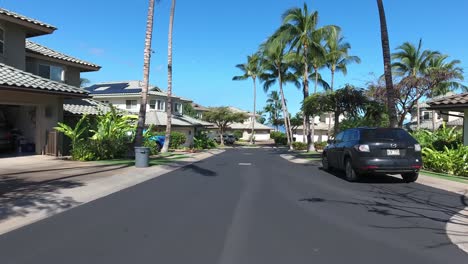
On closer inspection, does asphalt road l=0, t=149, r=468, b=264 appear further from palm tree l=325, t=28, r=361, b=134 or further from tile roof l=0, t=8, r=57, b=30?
palm tree l=325, t=28, r=361, b=134

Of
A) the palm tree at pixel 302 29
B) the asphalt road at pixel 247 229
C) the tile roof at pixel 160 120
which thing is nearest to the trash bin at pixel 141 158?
the asphalt road at pixel 247 229

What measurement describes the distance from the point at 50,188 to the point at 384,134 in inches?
360

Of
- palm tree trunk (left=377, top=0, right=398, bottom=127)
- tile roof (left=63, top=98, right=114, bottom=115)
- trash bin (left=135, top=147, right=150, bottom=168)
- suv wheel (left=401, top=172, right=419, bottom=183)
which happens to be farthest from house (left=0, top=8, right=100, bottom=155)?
suv wheel (left=401, top=172, right=419, bottom=183)

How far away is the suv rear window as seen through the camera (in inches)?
489

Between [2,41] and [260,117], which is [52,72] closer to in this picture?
[2,41]

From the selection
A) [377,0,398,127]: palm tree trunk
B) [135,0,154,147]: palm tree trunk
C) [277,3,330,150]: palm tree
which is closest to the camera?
[377,0,398,127]: palm tree trunk

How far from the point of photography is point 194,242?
234 inches

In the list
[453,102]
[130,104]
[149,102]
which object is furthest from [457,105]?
[130,104]

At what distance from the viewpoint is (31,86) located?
17.2 metres

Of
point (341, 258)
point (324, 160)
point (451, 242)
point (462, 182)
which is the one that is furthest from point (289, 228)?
point (324, 160)

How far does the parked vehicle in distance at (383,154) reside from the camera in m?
12.0

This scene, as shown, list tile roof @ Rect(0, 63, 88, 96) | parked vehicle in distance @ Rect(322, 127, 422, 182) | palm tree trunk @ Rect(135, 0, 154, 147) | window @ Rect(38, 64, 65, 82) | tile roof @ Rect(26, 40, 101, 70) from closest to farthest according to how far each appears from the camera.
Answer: parked vehicle in distance @ Rect(322, 127, 422, 182)
tile roof @ Rect(0, 63, 88, 96)
palm tree trunk @ Rect(135, 0, 154, 147)
tile roof @ Rect(26, 40, 101, 70)
window @ Rect(38, 64, 65, 82)

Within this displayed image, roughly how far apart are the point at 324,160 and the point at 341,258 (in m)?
11.7

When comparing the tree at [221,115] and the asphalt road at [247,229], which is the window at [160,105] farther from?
the asphalt road at [247,229]
